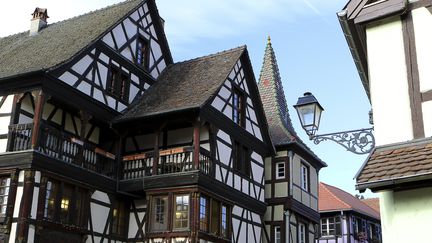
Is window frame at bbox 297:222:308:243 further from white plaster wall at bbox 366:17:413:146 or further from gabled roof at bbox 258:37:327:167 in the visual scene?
white plaster wall at bbox 366:17:413:146

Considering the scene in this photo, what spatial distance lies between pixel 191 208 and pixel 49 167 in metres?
5.18

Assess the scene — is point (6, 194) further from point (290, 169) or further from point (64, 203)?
point (290, 169)

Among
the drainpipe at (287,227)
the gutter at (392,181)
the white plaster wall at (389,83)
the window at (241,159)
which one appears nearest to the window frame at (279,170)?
the drainpipe at (287,227)

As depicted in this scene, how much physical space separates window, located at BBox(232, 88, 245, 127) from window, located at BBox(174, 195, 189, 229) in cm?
538

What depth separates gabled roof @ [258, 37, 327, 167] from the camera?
95.8 feet

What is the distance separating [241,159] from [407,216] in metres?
16.7

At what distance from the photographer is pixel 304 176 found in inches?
1174

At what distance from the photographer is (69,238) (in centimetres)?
1980

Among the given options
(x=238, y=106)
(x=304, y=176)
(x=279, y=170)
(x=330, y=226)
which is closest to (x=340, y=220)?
(x=330, y=226)

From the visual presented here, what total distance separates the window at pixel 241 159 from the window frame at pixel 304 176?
14.5 ft

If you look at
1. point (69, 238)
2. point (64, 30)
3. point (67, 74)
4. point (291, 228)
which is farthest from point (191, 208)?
point (64, 30)

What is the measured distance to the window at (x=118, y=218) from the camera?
2227 centimetres

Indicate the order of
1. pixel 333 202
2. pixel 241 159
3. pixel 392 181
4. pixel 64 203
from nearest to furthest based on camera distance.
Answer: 1. pixel 392 181
2. pixel 64 203
3. pixel 241 159
4. pixel 333 202

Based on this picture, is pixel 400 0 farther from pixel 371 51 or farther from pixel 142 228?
pixel 142 228
